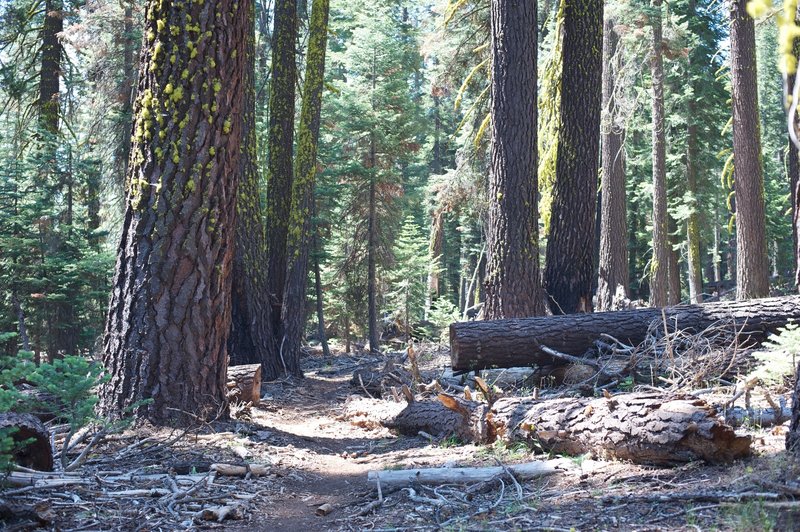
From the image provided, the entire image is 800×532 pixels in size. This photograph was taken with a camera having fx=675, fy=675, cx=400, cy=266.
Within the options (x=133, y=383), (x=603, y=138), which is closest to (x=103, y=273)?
(x=133, y=383)

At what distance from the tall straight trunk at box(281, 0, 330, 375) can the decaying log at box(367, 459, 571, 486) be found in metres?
7.37

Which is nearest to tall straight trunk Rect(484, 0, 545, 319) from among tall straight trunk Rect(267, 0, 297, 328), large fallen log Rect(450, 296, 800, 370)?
large fallen log Rect(450, 296, 800, 370)

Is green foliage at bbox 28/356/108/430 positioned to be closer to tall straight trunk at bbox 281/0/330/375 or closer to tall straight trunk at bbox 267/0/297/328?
tall straight trunk at bbox 281/0/330/375

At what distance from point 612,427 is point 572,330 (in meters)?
3.84

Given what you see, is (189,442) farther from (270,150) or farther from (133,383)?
(270,150)

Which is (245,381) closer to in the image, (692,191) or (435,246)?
(435,246)

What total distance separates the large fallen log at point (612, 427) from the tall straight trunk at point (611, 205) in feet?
42.7

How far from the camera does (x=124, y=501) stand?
4344 millimetres

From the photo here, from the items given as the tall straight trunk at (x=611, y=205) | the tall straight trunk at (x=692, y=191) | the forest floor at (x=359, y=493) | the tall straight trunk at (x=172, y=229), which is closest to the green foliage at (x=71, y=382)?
the forest floor at (x=359, y=493)

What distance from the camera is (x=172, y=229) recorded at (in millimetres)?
6156

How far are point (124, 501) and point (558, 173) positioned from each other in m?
8.42

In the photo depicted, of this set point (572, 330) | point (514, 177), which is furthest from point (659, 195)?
point (572, 330)

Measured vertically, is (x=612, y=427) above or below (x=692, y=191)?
below

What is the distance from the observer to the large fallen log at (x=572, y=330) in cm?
841
